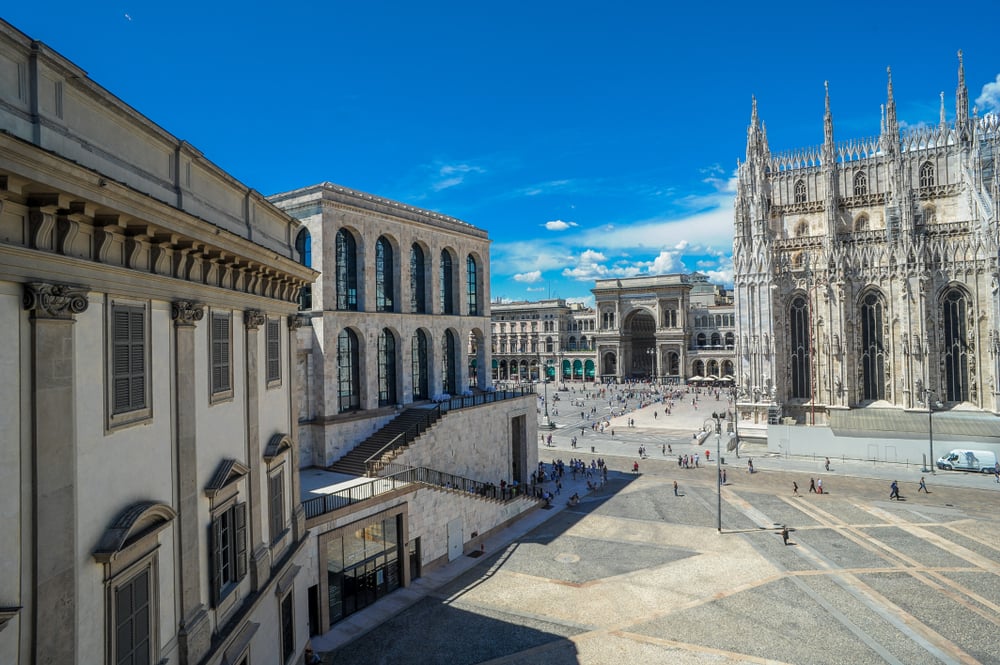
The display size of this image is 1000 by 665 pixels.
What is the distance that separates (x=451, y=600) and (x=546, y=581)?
12.7ft

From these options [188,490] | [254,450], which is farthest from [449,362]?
[188,490]

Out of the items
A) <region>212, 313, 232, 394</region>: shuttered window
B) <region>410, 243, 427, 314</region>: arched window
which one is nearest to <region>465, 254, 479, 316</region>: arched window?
<region>410, 243, 427, 314</region>: arched window

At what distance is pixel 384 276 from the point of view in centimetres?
3141

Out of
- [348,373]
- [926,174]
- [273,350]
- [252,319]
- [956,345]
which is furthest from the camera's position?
[926,174]

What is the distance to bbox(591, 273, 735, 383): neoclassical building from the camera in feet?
348

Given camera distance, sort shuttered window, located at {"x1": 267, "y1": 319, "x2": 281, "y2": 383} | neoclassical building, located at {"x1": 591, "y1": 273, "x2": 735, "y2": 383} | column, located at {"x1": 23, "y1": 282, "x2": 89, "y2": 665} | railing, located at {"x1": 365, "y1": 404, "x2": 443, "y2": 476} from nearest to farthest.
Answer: column, located at {"x1": 23, "y1": 282, "x2": 89, "y2": 665} < shuttered window, located at {"x1": 267, "y1": 319, "x2": 281, "y2": 383} < railing, located at {"x1": 365, "y1": 404, "x2": 443, "y2": 476} < neoclassical building, located at {"x1": 591, "y1": 273, "x2": 735, "y2": 383}

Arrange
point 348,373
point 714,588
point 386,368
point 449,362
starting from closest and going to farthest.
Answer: point 714,588, point 348,373, point 386,368, point 449,362

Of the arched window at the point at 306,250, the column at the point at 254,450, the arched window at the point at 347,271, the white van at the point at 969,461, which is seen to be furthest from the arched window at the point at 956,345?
the column at the point at 254,450

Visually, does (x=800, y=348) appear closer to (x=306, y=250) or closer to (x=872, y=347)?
(x=872, y=347)

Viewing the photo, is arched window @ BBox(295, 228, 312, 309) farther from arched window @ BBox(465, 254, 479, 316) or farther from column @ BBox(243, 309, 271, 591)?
column @ BBox(243, 309, 271, 591)

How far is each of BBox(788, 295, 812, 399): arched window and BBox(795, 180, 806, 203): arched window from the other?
44.5ft

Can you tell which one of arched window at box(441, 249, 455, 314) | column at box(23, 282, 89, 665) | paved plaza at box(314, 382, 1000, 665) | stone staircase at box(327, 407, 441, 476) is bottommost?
paved plaza at box(314, 382, 1000, 665)

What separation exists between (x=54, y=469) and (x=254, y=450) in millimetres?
6426

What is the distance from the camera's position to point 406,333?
31.6 meters
